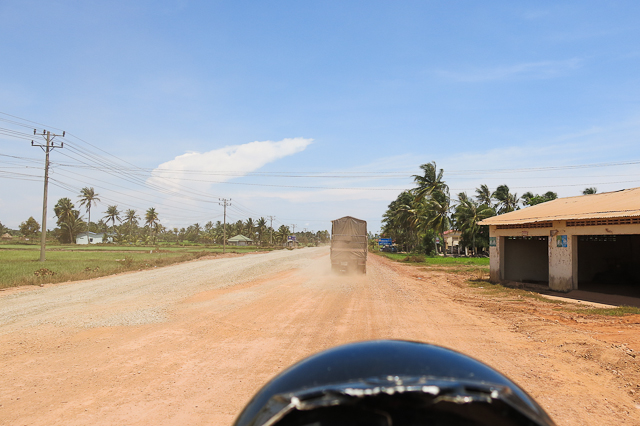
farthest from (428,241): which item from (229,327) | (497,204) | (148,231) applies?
(148,231)

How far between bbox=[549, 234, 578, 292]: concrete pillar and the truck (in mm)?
10436

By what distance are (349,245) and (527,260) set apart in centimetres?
1048

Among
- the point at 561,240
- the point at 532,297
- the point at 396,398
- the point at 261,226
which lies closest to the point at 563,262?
the point at 561,240

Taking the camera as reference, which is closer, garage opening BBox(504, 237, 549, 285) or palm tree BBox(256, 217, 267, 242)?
garage opening BBox(504, 237, 549, 285)

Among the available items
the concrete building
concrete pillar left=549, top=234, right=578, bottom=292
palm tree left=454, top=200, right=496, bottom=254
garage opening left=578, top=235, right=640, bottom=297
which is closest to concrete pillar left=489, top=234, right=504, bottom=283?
the concrete building

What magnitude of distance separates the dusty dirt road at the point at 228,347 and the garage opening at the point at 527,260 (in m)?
9.25

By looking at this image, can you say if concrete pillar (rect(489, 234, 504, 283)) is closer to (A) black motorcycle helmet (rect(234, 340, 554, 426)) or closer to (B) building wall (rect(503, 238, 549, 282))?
(B) building wall (rect(503, 238, 549, 282))

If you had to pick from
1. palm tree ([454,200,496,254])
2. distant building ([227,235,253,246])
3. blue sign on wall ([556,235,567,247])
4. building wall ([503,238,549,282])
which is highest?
palm tree ([454,200,496,254])

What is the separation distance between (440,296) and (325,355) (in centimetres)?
1554

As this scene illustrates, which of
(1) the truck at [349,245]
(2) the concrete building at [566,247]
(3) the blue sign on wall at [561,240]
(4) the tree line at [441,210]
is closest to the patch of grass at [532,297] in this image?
(2) the concrete building at [566,247]

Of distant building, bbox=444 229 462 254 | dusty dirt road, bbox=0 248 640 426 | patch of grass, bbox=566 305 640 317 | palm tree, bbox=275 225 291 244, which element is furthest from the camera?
palm tree, bbox=275 225 291 244

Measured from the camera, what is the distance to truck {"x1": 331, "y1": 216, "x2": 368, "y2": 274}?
25078mm

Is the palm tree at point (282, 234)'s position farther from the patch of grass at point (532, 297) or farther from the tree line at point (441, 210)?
the patch of grass at point (532, 297)

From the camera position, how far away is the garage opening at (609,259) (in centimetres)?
2341
